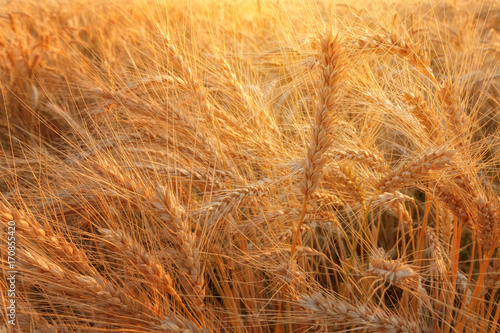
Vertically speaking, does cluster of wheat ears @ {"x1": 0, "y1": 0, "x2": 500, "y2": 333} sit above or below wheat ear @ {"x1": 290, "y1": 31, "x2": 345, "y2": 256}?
below

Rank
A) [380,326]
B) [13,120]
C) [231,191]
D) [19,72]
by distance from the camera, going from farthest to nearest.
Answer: [19,72] < [13,120] < [231,191] < [380,326]

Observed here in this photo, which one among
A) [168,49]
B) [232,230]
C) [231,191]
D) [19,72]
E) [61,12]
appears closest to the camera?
[231,191]

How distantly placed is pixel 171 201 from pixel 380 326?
1.81 ft

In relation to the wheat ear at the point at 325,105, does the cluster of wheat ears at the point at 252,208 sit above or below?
below

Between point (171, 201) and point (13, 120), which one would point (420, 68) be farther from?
point (13, 120)


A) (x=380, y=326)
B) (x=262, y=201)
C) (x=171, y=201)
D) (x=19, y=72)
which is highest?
(x=19, y=72)

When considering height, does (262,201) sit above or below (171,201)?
below

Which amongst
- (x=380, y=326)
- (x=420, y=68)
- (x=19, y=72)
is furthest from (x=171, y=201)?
(x=19, y=72)

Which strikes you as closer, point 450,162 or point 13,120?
point 450,162

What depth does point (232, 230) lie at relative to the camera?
120 cm

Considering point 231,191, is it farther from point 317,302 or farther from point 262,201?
point 317,302

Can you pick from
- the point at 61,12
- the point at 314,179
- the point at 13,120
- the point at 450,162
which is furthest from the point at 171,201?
the point at 61,12

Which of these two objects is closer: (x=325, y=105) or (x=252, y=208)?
(x=325, y=105)

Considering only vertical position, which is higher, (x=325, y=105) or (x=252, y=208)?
(x=325, y=105)
